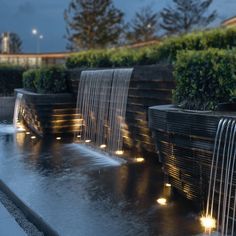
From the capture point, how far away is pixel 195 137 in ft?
11.2

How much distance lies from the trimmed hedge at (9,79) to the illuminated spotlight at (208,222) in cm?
1217

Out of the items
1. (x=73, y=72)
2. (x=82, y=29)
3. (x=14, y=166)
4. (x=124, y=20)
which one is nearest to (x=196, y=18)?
(x=124, y=20)

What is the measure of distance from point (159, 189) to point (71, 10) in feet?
123

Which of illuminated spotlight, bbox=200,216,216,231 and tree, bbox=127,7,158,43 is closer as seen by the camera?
illuminated spotlight, bbox=200,216,216,231

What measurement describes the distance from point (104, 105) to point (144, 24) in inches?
1599

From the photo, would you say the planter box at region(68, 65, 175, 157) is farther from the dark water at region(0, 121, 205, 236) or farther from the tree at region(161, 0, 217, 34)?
the tree at region(161, 0, 217, 34)

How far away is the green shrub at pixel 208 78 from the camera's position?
151 inches

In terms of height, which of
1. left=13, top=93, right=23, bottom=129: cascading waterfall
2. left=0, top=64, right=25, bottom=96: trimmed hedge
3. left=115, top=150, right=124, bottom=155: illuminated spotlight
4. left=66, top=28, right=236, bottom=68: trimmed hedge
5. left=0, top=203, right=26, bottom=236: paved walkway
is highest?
left=66, top=28, right=236, bottom=68: trimmed hedge

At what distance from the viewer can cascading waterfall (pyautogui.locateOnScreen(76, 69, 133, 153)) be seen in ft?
21.4

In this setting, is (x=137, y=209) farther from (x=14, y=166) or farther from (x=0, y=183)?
(x=14, y=166)

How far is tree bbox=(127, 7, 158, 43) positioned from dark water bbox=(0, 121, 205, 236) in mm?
39632

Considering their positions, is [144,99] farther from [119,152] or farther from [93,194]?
[93,194]

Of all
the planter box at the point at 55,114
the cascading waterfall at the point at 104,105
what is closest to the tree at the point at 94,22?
the planter box at the point at 55,114

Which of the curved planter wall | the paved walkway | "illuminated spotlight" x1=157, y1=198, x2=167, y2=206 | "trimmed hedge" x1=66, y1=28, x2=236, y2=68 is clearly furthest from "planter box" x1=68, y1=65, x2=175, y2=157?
the paved walkway
